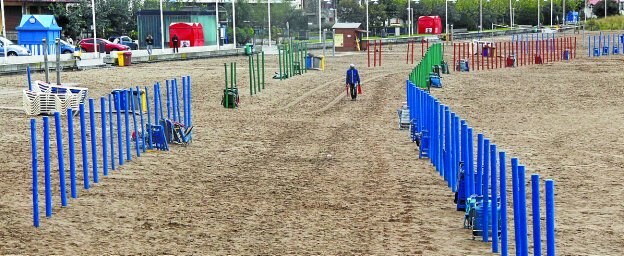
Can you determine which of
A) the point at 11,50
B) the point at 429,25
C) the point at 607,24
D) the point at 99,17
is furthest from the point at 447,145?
the point at 607,24

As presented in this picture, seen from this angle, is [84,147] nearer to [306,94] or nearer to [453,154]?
[453,154]

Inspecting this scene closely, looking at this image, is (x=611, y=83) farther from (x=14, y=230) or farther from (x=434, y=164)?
(x=14, y=230)

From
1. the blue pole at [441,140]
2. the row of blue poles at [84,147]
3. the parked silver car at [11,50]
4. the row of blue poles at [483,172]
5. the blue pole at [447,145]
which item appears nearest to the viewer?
the row of blue poles at [483,172]

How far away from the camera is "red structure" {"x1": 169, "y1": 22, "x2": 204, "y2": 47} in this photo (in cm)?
7069

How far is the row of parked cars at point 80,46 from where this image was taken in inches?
2189

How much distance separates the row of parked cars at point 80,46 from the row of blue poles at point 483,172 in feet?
119

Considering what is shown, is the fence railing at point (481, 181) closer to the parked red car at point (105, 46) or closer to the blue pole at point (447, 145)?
the blue pole at point (447, 145)

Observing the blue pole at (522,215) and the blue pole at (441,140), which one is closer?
the blue pole at (522,215)

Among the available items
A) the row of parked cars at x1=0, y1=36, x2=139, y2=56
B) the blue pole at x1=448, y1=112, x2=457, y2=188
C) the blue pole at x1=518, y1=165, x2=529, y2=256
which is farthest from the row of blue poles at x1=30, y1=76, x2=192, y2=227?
the row of parked cars at x1=0, y1=36, x2=139, y2=56

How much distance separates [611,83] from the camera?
39.9 meters

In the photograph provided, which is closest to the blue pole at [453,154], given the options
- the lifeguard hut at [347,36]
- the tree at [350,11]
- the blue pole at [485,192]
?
the blue pole at [485,192]

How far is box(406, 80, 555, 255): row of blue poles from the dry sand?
40 cm

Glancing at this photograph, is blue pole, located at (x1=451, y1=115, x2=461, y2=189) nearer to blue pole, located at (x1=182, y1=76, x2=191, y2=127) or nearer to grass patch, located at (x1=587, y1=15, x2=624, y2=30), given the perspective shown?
blue pole, located at (x1=182, y1=76, x2=191, y2=127)

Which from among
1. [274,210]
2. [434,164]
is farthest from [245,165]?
[274,210]
